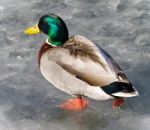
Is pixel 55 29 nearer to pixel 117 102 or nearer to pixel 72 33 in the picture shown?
pixel 117 102

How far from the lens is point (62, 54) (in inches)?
185

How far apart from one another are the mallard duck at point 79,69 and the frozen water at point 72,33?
0.20 metres

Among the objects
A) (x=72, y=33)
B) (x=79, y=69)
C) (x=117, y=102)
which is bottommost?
(x=72, y=33)

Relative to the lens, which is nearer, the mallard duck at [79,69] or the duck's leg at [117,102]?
the mallard duck at [79,69]

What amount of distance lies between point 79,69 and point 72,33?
1657 millimetres

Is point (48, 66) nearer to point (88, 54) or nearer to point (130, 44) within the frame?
point (88, 54)

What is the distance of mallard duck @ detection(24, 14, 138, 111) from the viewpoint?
4.41 m

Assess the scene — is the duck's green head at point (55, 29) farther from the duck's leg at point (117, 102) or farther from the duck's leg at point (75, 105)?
the duck's leg at point (117, 102)

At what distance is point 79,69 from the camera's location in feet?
14.9

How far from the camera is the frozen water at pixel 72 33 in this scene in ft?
15.3

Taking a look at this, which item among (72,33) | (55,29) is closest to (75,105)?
(55,29)

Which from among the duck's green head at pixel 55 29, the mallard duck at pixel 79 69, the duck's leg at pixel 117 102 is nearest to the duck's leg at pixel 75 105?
the mallard duck at pixel 79 69

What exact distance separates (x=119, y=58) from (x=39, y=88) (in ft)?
3.26

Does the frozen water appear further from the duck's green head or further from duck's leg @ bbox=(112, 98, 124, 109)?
the duck's green head
